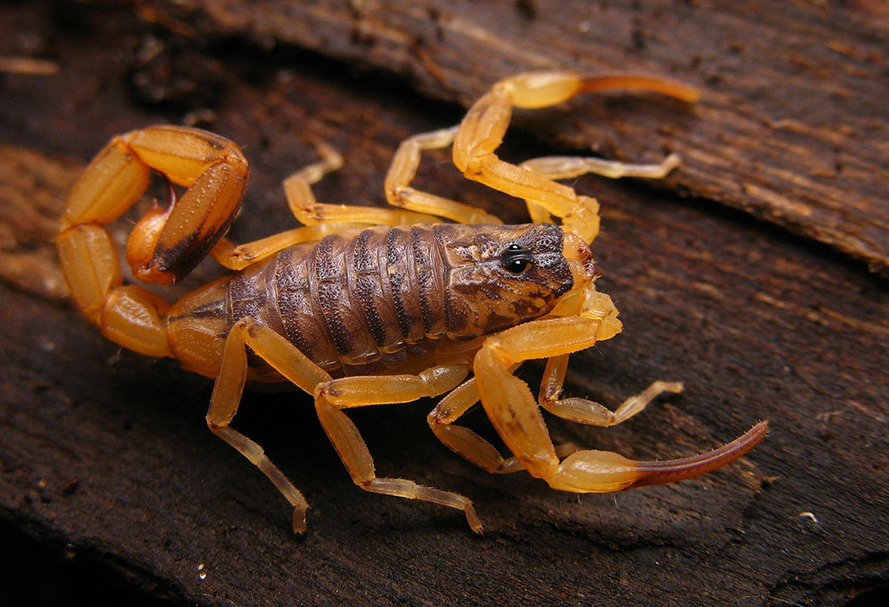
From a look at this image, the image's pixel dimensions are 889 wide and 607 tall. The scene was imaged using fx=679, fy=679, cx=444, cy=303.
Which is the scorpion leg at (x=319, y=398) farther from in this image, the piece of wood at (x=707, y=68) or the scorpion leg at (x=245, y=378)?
the piece of wood at (x=707, y=68)

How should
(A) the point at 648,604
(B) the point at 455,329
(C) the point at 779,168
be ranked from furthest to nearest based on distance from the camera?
(C) the point at 779,168 → (B) the point at 455,329 → (A) the point at 648,604

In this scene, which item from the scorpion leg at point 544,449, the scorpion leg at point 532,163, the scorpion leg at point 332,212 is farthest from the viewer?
the scorpion leg at point 332,212

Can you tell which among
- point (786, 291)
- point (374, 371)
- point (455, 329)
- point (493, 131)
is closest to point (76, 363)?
Answer: point (374, 371)

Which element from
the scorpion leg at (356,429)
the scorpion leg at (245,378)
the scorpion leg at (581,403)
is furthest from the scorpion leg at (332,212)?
the scorpion leg at (581,403)

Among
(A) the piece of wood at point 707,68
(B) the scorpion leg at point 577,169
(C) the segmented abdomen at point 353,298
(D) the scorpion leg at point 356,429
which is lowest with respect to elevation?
(D) the scorpion leg at point 356,429

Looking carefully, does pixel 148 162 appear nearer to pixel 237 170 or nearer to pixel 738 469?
pixel 237 170

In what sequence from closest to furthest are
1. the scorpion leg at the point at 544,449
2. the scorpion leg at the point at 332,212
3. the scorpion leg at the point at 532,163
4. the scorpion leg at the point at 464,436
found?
1. the scorpion leg at the point at 544,449
2. the scorpion leg at the point at 464,436
3. the scorpion leg at the point at 532,163
4. the scorpion leg at the point at 332,212
